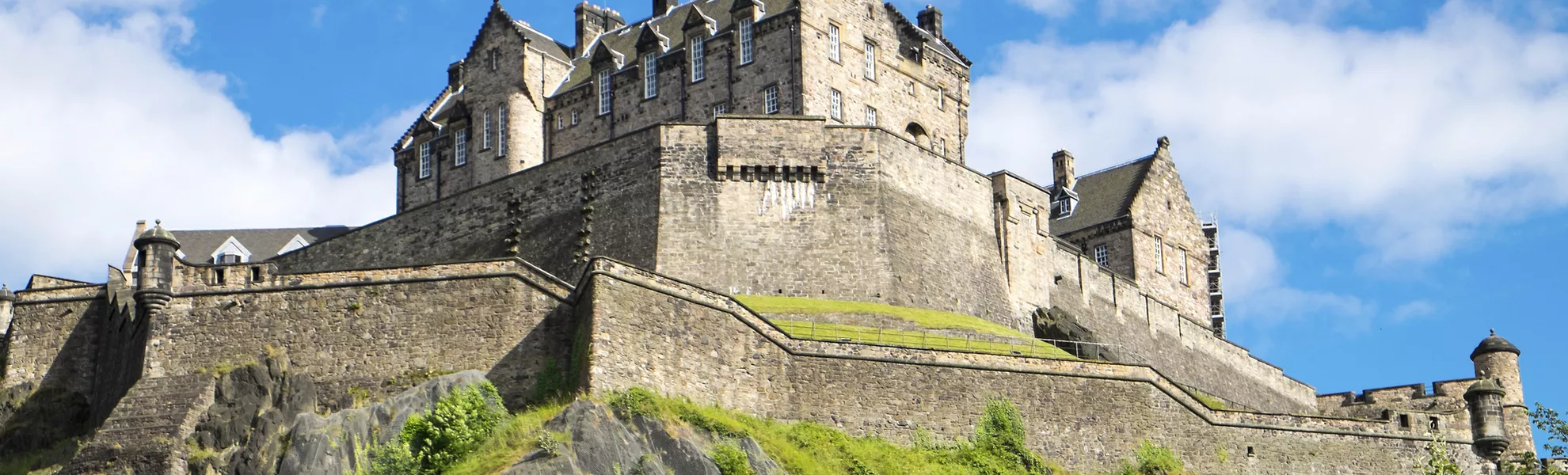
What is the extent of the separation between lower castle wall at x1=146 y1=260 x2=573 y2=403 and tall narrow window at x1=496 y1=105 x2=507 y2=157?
834 inches

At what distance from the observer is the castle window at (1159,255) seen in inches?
3506

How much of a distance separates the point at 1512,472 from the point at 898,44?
32.7m

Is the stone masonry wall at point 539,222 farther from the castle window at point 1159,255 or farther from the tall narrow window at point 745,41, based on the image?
the castle window at point 1159,255

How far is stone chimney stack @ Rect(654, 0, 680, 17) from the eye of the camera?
83.4 meters

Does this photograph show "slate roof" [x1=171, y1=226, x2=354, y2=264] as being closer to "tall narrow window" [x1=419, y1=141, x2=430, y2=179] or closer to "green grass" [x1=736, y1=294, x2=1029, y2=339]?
"tall narrow window" [x1=419, y1=141, x2=430, y2=179]

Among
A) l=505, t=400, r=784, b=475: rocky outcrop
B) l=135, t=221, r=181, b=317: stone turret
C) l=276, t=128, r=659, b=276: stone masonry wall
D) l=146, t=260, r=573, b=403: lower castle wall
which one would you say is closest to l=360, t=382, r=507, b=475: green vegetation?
l=505, t=400, r=784, b=475: rocky outcrop

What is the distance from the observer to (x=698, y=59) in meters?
77.1

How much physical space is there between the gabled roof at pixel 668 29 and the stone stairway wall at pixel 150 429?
25.7 metres

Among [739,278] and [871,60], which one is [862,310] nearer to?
[739,278]

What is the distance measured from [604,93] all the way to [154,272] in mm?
22935

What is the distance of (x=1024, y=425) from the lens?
6175 cm

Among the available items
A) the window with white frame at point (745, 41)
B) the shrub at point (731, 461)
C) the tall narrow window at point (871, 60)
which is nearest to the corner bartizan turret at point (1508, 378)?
the tall narrow window at point (871, 60)

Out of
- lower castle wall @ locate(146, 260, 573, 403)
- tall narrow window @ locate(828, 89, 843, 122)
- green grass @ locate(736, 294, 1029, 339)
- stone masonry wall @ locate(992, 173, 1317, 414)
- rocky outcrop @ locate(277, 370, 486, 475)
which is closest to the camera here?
rocky outcrop @ locate(277, 370, 486, 475)

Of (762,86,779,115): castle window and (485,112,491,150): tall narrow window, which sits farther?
(485,112,491,150): tall narrow window
